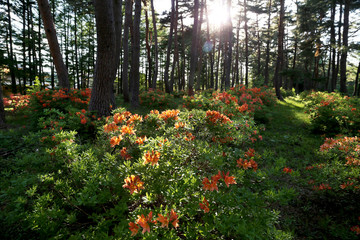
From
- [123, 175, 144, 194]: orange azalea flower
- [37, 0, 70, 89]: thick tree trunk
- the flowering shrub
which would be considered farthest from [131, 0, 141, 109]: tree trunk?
[123, 175, 144, 194]: orange azalea flower

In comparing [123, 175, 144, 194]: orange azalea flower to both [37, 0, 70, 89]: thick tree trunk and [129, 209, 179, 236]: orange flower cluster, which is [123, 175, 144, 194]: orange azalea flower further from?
[37, 0, 70, 89]: thick tree trunk

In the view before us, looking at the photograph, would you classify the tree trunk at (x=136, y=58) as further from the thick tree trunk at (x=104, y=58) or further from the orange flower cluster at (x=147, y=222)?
the orange flower cluster at (x=147, y=222)

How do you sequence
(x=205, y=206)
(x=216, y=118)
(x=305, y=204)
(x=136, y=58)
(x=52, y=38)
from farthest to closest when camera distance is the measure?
(x=136, y=58), (x=52, y=38), (x=216, y=118), (x=305, y=204), (x=205, y=206)

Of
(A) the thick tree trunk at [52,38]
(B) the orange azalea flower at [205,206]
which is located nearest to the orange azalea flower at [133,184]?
(B) the orange azalea flower at [205,206]

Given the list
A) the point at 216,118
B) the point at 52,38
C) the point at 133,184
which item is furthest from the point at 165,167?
the point at 52,38

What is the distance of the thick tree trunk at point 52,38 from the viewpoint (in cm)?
659

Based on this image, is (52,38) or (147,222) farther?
(52,38)

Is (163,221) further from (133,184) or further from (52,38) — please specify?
(52,38)

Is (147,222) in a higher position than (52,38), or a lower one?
lower

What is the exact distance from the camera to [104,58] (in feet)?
16.9

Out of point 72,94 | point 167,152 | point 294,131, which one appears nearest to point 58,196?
point 167,152

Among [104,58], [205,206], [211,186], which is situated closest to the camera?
[205,206]

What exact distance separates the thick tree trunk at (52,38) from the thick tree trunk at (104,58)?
10.4 feet

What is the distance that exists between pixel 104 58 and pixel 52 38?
3.48m
